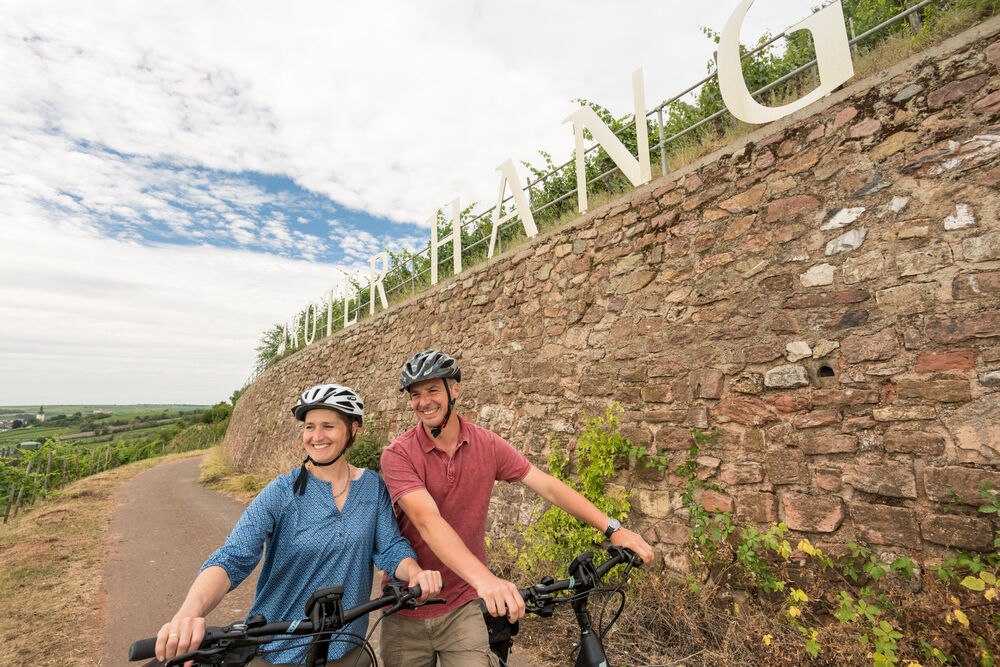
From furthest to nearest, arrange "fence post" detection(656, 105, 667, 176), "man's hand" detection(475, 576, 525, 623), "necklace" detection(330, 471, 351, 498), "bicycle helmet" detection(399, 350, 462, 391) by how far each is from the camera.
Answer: "fence post" detection(656, 105, 667, 176)
"bicycle helmet" detection(399, 350, 462, 391)
"necklace" detection(330, 471, 351, 498)
"man's hand" detection(475, 576, 525, 623)

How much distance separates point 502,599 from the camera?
5.81 ft

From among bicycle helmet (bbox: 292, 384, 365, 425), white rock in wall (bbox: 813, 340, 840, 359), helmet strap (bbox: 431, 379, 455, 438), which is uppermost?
white rock in wall (bbox: 813, 340, 840, 359)

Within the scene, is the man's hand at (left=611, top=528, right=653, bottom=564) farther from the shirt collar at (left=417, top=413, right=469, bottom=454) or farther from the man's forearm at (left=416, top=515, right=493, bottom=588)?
the shirt collar at (left=417, top=413, right=469, bottom=454)

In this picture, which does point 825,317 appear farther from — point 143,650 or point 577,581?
point 143,650

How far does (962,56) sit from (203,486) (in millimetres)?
17571

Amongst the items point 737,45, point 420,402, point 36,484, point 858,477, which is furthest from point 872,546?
point 36,484

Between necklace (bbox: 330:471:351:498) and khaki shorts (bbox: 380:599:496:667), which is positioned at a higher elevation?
necklace (bbox: 330:471:351:498)

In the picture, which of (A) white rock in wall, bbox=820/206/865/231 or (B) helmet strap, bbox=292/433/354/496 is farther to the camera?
(A) white rock in wall, bbox=820/206/865/231

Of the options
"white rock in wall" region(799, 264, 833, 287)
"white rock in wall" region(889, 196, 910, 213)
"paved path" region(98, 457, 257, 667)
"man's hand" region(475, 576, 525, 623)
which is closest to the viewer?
"man's hand" region(475, 576, 525, 623)

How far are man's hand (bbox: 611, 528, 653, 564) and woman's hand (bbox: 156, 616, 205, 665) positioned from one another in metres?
1.58

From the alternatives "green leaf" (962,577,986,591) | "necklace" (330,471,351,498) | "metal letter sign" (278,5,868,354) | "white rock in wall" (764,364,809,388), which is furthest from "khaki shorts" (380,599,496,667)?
"metal letter sign" (278,5,868,354)

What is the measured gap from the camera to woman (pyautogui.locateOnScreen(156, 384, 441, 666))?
183 centimetres

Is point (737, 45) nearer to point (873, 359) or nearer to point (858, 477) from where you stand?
point (873, 359)

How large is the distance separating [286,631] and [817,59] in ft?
17.5
